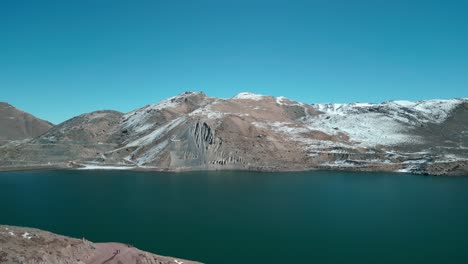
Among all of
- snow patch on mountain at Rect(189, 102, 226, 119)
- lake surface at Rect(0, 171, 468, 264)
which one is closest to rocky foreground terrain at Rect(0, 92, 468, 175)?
snow patch on mountain at Rect(189, 102, 226, 119)

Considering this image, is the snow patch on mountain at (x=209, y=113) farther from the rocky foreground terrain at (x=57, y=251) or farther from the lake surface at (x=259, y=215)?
the rocky foreground terrain at (x=57, y=251)

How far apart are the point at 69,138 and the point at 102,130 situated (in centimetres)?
1680

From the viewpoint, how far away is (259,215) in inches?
2457

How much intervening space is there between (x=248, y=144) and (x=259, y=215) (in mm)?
76263

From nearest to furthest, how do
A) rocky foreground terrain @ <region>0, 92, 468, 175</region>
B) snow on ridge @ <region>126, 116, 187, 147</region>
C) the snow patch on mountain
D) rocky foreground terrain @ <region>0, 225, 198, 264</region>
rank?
rocky foreground terrain @ <region>0, 225, 198, 264</region>
rocky foreground terrain @ <region>0, 92, 468, 175</region>
snow on ridge @ <region>126, 116, 187, 147</region>
the snow patch on mountain

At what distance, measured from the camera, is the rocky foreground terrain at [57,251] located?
1329 inches

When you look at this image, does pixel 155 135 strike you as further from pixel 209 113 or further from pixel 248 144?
pixel 248 144

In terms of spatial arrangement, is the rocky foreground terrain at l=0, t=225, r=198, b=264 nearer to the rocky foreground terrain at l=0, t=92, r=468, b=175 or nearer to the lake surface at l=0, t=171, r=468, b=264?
the lake surface at l=0, t=171, r=468, b=264

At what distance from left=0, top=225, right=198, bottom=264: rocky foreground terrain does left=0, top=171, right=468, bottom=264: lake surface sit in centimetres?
616

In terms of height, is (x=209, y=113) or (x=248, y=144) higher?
(x=209, y=113)

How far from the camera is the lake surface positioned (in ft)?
150

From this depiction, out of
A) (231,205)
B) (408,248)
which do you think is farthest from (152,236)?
(408,248)

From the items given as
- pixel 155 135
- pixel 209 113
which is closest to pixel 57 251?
pixel 155 135

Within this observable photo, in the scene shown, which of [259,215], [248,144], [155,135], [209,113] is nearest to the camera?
[259,215]
